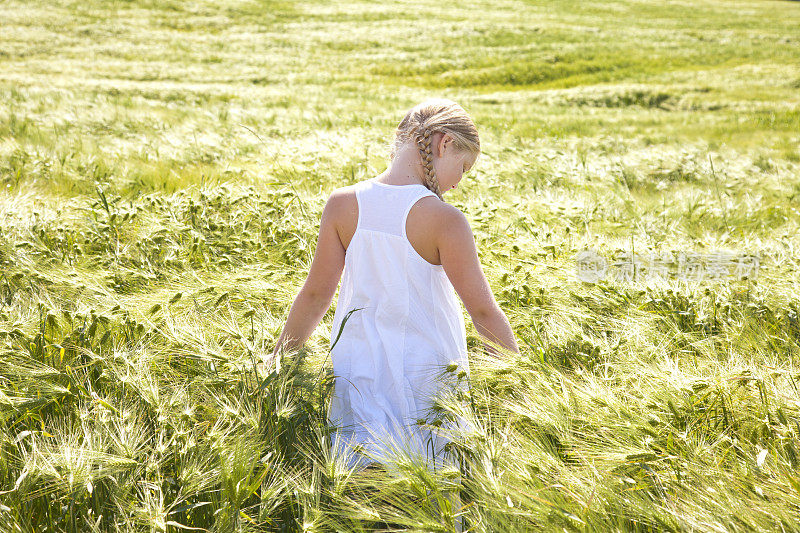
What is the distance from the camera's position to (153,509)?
165 cm

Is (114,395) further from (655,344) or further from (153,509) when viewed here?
(655,344)

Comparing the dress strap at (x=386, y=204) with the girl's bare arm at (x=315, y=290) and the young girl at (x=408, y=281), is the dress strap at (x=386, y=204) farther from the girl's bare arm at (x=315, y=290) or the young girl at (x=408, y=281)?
the girl's bare arm at (x=315, y=290)

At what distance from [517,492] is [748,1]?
236ft

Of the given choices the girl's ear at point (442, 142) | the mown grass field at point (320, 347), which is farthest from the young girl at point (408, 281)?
the mown grass field at point (320, 347)

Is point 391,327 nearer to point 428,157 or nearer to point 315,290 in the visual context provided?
point 315,290

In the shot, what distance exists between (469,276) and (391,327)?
0.38m

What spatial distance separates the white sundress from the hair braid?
0.06 m

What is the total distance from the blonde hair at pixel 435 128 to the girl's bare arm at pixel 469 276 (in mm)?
204

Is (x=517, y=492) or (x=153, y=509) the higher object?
(x=517, y=492)

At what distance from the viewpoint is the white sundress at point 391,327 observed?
2174 mm

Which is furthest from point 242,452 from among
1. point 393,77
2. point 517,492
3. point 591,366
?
point 393,77

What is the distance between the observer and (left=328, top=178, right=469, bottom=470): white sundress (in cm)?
217

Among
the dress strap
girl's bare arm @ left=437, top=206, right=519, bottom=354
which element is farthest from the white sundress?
girl's bare arm @ left=437, top=206, right=519, bottom=354

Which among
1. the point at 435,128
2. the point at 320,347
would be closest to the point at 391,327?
the point at 320,347
